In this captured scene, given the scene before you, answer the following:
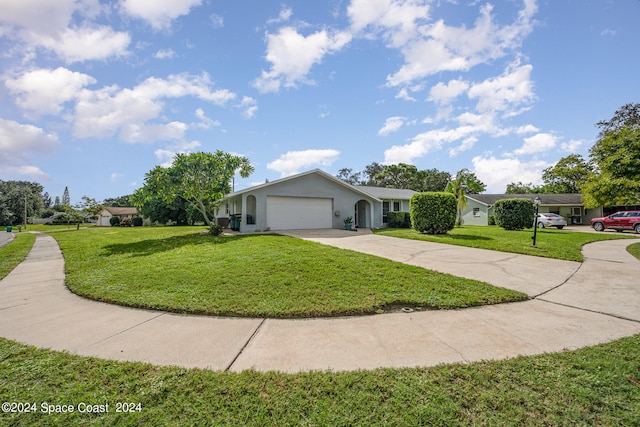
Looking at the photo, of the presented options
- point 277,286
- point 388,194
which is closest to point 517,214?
point 388,194

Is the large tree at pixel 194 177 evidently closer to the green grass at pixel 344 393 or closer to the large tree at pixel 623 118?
the green grass at pixel 344 393

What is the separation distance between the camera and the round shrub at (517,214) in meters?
16.8

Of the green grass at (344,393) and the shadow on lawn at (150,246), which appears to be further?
the shadow on lawn at (150,246)

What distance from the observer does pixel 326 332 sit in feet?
10.2

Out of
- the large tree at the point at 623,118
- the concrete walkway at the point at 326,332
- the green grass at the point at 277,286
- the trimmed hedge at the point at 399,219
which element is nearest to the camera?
the concrete walkway at the point at 326,332

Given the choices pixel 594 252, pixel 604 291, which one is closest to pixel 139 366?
pixel 604 291

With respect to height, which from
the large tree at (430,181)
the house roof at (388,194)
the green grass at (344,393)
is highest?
the large tree at (430,181)

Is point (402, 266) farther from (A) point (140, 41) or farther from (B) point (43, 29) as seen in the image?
(B) point (43, 29)

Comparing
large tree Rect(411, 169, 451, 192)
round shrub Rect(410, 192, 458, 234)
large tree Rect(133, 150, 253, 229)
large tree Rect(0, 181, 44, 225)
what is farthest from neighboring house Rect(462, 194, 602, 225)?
large tree Rect(0, 181, 44, 225)

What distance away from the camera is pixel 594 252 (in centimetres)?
905

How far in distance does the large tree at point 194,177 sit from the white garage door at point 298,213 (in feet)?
9.70

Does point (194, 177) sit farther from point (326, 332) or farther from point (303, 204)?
point (326, 332)

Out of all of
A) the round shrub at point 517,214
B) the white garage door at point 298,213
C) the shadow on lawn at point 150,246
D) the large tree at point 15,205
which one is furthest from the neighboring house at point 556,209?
the large tree at point 15,205

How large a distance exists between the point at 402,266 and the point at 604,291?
352 centimetres
